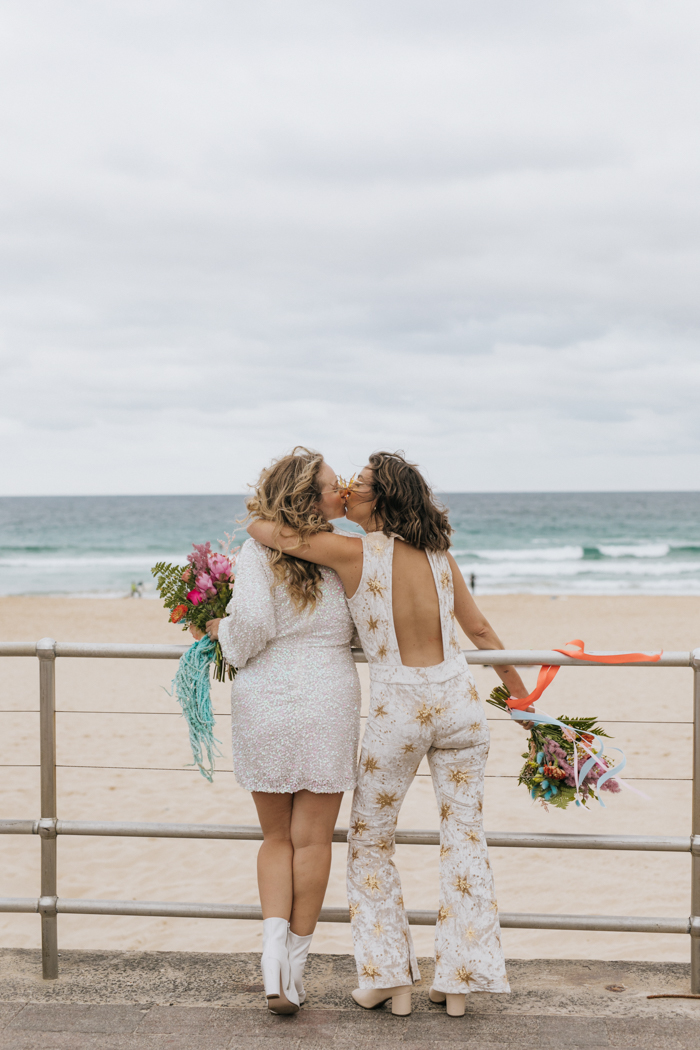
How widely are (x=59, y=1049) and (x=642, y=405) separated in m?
59.4

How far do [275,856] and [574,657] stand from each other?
3.51 feet

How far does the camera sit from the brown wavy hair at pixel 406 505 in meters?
Answer: 2.49

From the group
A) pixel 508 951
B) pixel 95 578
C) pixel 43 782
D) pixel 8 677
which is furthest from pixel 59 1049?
pixel 95 578

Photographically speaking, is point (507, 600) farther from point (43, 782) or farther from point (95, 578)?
point (43, 782)

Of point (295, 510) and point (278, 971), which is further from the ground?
point (295, 510)

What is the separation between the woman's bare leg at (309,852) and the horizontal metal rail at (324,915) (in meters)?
0.12

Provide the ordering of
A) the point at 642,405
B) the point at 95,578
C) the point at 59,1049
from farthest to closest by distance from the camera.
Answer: the point at 642,405
the point at 95,578
the point at 59,1049

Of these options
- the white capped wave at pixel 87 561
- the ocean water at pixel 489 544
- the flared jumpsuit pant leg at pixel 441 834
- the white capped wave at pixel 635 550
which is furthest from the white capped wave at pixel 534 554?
the flared jumpsuit pant leg at pixel 441 834

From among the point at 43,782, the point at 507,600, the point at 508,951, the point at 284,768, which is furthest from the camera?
the point at 507,600

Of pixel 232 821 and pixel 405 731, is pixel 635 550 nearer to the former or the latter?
pixel 232 821

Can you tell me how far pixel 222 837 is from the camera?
8.65 feet

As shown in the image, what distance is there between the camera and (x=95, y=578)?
26.5 metres

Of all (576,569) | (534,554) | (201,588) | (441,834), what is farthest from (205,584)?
(534,554)

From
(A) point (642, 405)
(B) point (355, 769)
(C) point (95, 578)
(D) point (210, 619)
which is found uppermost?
(A) point (642, 405)
